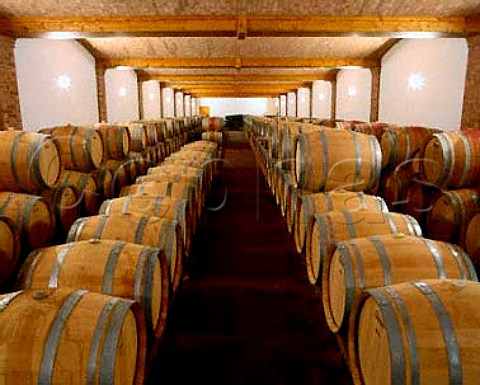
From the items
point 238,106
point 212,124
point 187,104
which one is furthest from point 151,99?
point 238,106

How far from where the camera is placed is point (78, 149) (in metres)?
5.25

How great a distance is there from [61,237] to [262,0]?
18.9 feet

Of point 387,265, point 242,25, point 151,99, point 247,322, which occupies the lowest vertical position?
point 247,322

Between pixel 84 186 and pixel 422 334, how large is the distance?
4.41 meters

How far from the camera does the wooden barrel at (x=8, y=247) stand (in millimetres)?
3082

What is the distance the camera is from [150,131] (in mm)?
9469

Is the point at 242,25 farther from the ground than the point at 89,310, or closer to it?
farther from the ground

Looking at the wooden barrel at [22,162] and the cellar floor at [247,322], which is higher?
the wooden barrel at [22,162]

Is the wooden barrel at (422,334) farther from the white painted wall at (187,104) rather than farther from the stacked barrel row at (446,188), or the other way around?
the white painted wall at (187,104)

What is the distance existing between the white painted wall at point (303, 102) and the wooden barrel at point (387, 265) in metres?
21.6

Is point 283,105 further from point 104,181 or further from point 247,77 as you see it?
point 104,181

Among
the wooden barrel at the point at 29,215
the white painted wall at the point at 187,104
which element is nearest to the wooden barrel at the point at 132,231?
the wooden barrel at the point at 29,215

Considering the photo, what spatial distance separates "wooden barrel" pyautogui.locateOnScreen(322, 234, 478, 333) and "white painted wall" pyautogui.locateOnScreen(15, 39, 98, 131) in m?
8.42

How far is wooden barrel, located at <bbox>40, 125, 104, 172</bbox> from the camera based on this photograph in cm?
523
